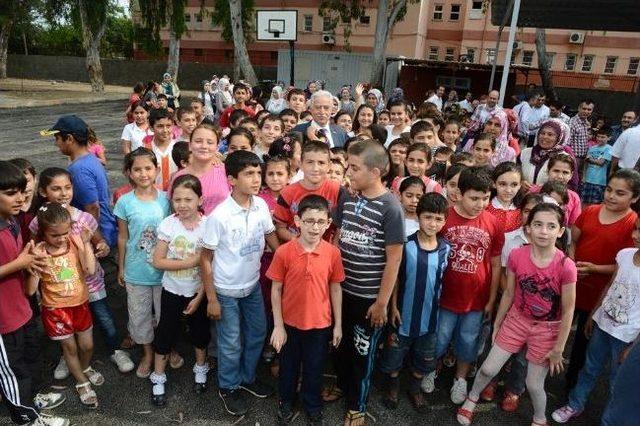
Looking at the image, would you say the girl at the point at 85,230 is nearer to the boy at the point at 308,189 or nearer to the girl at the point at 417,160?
the boy at the point at 308,189

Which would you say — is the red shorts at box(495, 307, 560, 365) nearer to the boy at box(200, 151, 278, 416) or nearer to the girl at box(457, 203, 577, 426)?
the girl at box(457, 203, 577, 426)

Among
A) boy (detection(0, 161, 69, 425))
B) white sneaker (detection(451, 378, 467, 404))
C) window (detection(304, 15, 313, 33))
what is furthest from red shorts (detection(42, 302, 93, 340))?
window (detection(304, 15, 313, 33))

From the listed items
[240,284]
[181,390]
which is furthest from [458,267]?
[181,390]

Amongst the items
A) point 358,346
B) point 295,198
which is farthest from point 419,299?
point 295,198

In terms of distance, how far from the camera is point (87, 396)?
2797 millimetres

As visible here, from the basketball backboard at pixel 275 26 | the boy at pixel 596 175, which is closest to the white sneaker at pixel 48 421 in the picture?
the boy at pixel 596 175

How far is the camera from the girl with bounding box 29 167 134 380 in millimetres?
2891

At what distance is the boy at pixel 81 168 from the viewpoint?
325cm

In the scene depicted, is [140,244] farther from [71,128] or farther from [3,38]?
[3,38]

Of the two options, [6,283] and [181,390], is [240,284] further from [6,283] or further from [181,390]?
[6,283]

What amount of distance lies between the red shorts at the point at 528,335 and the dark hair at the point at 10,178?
3004 mm

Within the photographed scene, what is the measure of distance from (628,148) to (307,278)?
454cm

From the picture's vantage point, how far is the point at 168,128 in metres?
4.31

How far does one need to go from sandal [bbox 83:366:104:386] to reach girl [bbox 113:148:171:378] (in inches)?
9.4
